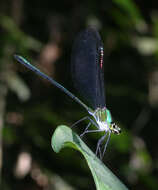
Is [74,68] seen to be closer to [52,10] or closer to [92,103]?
[92,103]

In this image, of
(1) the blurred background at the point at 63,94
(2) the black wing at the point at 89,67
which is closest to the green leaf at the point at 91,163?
(2) the black wing at the point at 89,67

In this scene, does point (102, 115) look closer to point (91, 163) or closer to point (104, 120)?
point (104, 120)

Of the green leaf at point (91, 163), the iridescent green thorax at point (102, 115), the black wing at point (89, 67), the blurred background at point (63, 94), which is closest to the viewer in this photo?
the green leaf at point (91, 163)

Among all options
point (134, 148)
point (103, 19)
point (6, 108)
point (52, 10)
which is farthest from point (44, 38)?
point (134, 148)

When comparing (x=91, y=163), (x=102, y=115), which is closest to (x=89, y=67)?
(x=102, y=115)

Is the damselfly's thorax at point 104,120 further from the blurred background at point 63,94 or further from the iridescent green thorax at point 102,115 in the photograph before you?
the blurred background at point 63,94

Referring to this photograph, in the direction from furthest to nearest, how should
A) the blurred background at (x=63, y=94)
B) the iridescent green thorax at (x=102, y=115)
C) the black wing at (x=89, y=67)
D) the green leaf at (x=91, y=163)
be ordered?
1. the blurred background at (x=63, y=94)
2. the iridescent green thorax at (x=102, y=115)
3. the black wing at (x=89, y=67)
4. the green leaf at (x=91, y=163)
